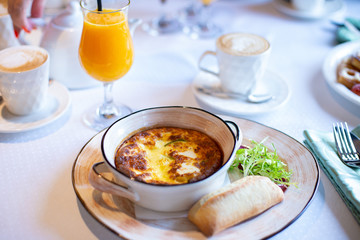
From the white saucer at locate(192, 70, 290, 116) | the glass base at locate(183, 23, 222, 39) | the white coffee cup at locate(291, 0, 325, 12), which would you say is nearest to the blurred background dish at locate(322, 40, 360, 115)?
the white saucer at locate(192, 70, 290, 116)

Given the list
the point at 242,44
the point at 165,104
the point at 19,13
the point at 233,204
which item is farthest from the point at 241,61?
the point at 19,13

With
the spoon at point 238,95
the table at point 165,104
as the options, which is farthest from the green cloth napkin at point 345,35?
the spoon at point 238,95

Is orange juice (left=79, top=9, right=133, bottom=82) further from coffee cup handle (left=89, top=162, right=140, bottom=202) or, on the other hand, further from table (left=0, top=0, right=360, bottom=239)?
coffee cup handle (left=89, top=162, right=140, bottom=202)

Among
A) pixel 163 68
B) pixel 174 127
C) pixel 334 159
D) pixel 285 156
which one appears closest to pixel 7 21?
pixel 163 68

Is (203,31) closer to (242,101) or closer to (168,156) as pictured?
(242,101)

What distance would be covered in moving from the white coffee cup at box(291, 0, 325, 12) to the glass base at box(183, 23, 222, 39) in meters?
0.47

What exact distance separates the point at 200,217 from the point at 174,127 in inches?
12.7

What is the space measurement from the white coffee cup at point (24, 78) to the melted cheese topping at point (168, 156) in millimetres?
411

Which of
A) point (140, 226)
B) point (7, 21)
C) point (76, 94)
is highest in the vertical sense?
point (7, 21)

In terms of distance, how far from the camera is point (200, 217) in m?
0.77

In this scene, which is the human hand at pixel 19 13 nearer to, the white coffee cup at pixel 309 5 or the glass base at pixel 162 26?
the glass base at pixel 162 26

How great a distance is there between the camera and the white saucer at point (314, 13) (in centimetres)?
192

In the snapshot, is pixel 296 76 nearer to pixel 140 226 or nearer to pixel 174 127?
pixel 174 127

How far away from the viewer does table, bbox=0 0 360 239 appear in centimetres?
85
